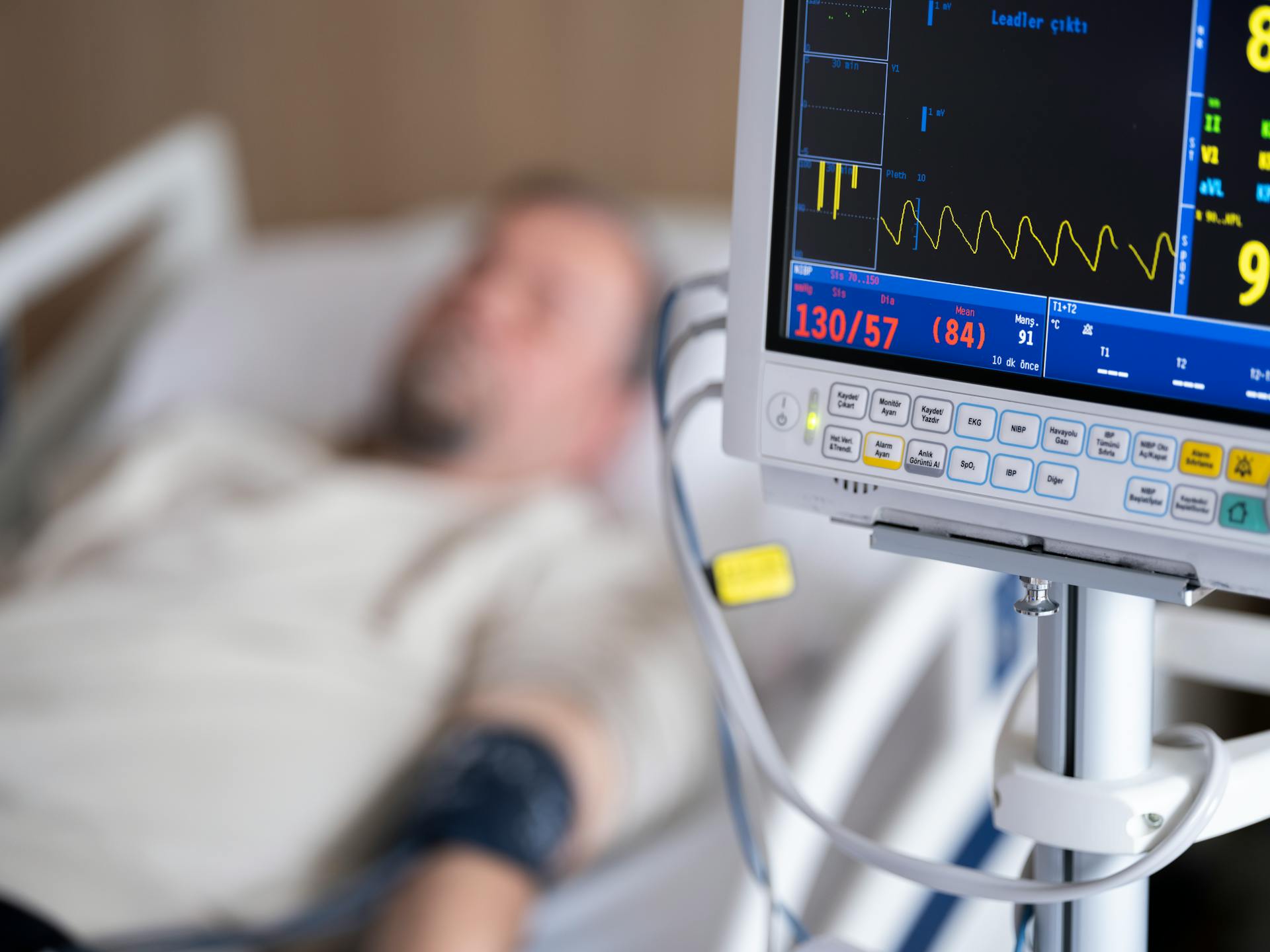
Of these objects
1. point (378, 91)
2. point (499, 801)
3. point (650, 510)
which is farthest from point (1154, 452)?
point (378, 91)

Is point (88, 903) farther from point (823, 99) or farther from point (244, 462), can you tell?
point (823, 99)

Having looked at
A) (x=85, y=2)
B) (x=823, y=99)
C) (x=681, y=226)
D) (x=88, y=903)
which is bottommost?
(x=88, y=903)

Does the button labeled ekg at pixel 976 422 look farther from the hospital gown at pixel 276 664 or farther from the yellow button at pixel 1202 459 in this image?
the hospital gown at pixel 276 664

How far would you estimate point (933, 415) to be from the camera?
20.4 inches

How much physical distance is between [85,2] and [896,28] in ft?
6.69

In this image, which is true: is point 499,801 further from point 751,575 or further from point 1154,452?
point 1154,452

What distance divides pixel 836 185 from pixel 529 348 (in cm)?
98

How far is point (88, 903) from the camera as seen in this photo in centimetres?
95

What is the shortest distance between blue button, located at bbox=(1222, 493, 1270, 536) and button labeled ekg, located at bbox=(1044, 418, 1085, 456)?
0.05 m

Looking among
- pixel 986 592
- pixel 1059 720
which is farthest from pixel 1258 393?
pixel 986 592

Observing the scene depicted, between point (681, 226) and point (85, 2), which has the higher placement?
point (85, 2)

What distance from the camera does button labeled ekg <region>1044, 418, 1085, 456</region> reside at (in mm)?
493

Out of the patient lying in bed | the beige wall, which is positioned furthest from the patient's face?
the beige wall

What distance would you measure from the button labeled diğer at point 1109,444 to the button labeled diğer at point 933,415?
54 mm
